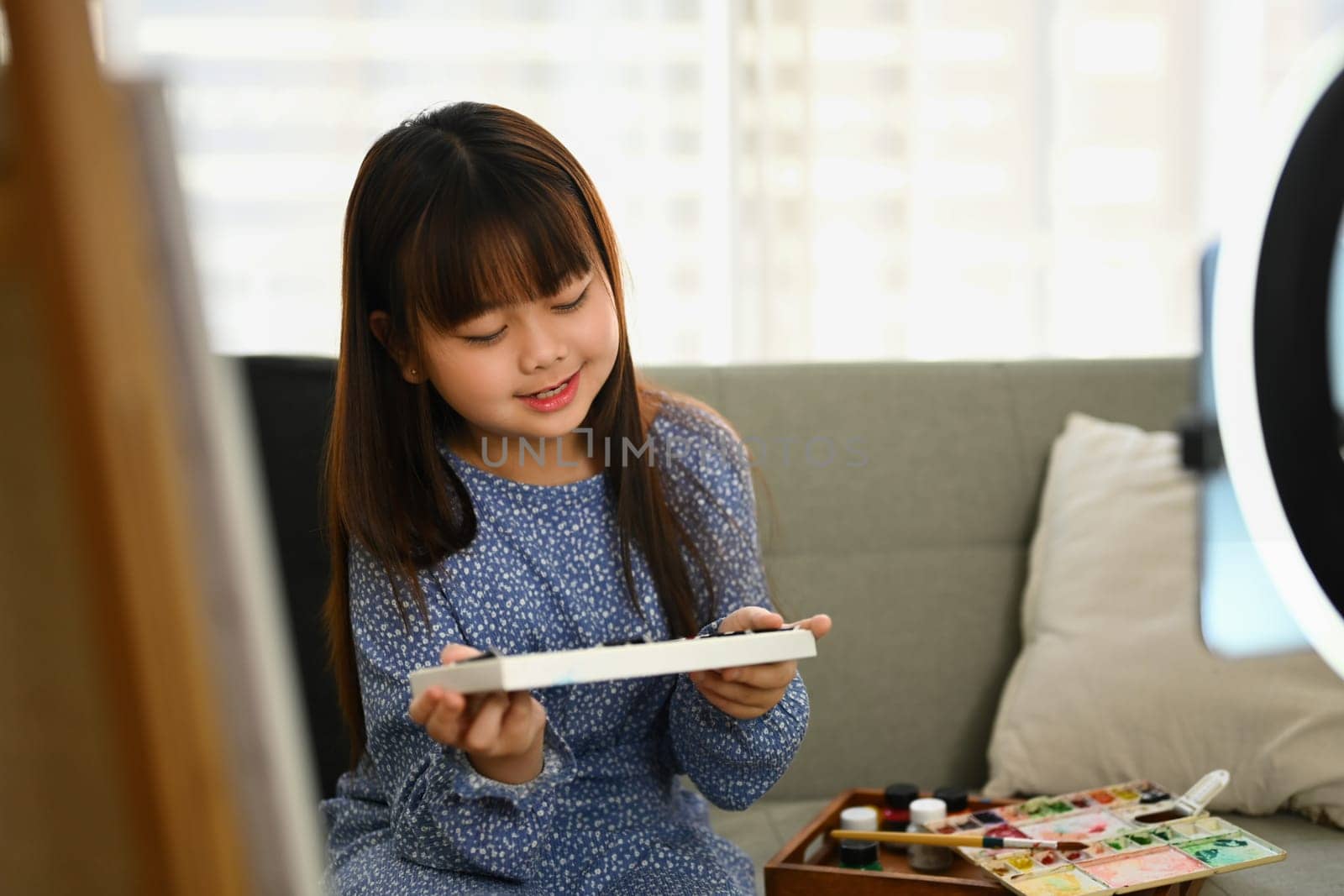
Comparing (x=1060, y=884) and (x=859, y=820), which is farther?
(x=859, y=820)

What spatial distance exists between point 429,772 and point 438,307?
365 millimetres

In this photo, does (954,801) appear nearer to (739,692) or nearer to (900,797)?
(900,797)

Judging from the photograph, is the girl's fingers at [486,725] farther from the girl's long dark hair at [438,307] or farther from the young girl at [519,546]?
the girl's long dark hair at [438,307]

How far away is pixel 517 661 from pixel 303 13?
1622 mm

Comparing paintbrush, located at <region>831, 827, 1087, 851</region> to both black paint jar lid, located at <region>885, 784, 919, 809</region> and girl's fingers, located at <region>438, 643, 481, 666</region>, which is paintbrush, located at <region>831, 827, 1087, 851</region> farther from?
girl's fingers, located at <region>438, 643, 481, 666</region>

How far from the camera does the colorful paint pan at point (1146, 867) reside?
3.00ft

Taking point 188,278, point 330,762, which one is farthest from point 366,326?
point 188,278

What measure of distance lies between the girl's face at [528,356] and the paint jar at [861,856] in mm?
440

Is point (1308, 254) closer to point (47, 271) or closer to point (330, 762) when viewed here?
point (47, 271)

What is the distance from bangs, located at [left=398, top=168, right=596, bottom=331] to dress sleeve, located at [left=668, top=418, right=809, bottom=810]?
0.30 meters

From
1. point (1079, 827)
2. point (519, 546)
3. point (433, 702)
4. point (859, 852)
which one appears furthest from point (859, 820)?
point (433, 702)

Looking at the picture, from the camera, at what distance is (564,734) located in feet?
3.54

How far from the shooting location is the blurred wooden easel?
315mm

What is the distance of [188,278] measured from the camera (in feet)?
1.09
